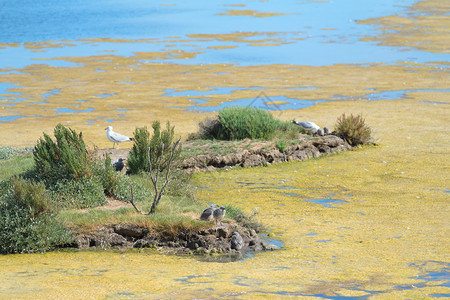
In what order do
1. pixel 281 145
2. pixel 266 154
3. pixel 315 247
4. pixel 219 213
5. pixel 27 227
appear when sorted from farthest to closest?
1. pixel 281 145
2. pixel 266 154
3. pixel 219 213
4. pixel 315 247
5. pixel 27 227

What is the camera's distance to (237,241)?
1014 cm

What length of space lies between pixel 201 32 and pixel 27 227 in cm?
4541

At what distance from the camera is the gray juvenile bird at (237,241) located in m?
10.1

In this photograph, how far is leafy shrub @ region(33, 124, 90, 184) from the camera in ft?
38.6

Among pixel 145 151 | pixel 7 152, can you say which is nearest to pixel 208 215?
pixel 145 151

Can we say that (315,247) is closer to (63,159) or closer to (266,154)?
(63,159)

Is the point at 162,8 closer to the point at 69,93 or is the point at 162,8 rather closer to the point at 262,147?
the point at 69,93

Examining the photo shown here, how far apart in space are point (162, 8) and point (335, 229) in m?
81.4

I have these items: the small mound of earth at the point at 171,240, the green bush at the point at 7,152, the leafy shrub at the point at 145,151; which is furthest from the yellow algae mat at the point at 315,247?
the green bush at the point at 7,152

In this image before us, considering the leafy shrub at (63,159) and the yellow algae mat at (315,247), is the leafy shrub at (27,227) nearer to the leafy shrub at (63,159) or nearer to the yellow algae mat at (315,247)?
the yellow algae mat at (315,247)

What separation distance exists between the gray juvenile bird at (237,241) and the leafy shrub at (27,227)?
2441 millimetres

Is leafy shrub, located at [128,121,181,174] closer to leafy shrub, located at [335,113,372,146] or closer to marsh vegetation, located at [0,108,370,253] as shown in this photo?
marsh vegetation, located at [0,108,370,253]

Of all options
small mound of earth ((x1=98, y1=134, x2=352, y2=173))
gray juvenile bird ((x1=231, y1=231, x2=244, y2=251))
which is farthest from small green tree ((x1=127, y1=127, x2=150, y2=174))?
gray juvenile bird ((x1=231, y1=231, x2=244, y2=251))

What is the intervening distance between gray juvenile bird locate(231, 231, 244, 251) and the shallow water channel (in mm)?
395
